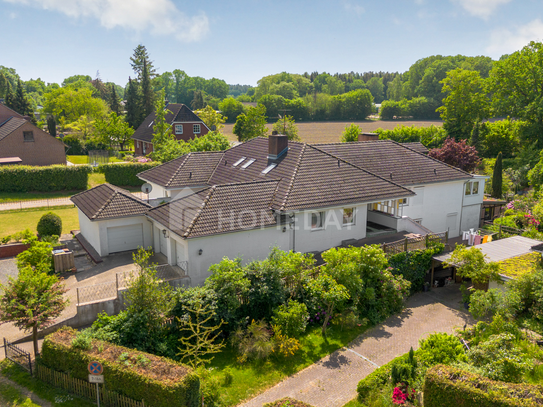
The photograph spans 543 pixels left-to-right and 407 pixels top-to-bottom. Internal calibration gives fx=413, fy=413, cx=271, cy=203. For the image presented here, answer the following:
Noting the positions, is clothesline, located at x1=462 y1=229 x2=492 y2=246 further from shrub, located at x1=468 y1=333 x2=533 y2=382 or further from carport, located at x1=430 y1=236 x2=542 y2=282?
shrub, located at x1=468 y1=333 x2=533 y2=382

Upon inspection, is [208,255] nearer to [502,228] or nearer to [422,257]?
[422,257]

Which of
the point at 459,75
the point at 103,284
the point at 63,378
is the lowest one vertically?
the point at 63,378

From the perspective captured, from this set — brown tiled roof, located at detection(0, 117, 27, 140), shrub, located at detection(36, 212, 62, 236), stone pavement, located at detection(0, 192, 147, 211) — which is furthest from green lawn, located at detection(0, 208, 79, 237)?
brown tiled roof, located at detection(0, 117, 27, 140)

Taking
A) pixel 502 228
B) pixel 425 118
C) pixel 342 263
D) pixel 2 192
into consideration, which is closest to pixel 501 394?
pixel 342 263

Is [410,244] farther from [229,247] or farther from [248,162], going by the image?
[248,162]

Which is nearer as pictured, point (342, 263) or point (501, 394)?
point (501, 394)
